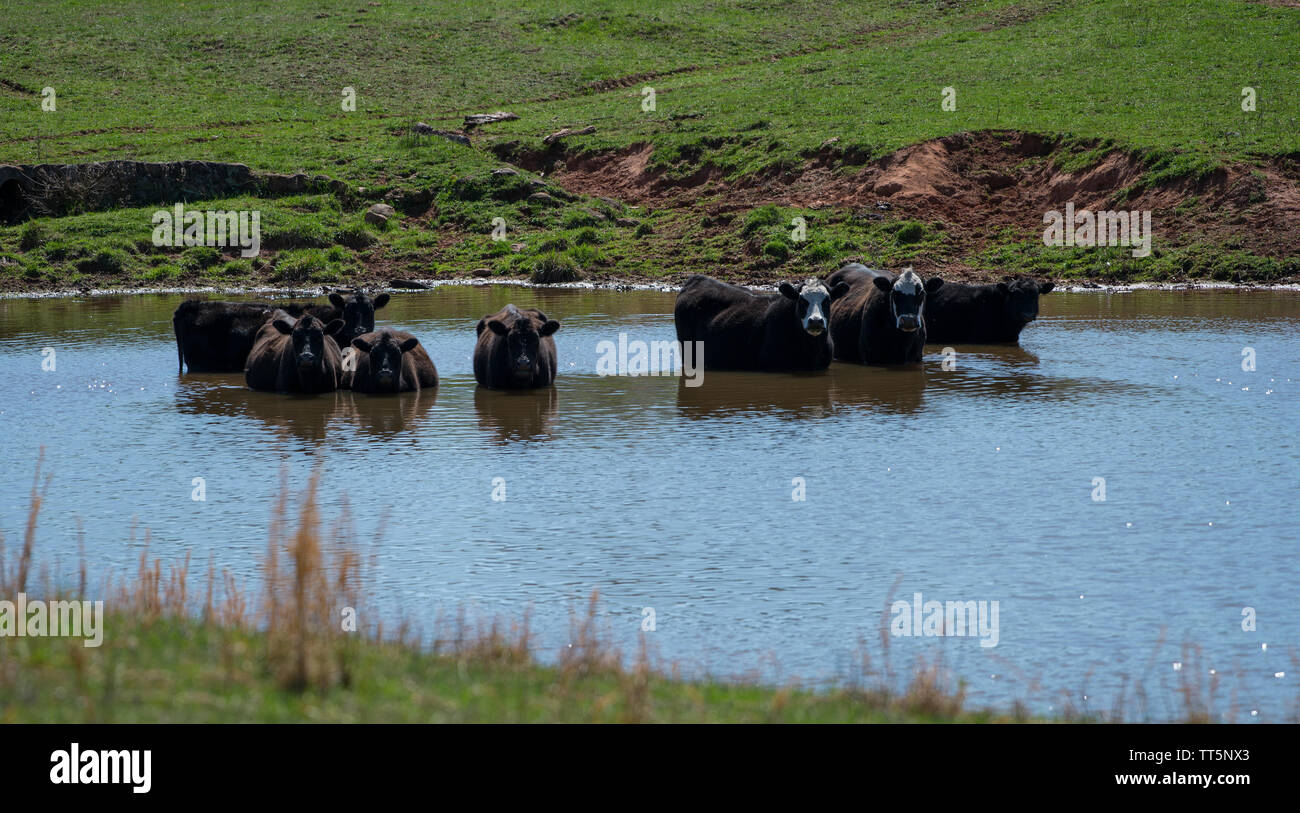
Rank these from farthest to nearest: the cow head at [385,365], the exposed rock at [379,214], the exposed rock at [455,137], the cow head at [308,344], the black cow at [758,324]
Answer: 1. the exposed rock at [455,137]
2. the exposed rock at [379,214]
3. the black cow at [758,324]
4. the cow head at [385,365]
5. the cow head at [308,344]

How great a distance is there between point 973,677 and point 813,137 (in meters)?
36.1

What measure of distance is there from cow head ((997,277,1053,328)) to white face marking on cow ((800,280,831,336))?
4026 mm

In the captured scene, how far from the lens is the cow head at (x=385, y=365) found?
19.2 meters

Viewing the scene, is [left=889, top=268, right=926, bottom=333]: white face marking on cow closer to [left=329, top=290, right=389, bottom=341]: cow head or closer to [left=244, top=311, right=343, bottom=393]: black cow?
[left=329, top=290, right=389, bottom=341]: cow head

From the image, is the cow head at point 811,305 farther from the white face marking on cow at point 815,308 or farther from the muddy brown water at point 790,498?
the muddy brown water at point 790,498

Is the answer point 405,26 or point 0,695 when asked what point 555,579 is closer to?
point 0,695

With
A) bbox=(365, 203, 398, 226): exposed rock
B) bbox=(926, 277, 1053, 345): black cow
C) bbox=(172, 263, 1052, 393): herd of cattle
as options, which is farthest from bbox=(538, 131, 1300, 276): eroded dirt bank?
bbox=(172, 263, 1052, 393): herd of cattle

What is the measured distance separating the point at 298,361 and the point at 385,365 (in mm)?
1135

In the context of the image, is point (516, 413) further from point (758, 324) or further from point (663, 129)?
point (663, 129)

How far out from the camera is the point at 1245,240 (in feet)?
104

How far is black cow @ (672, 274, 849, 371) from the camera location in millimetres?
21234

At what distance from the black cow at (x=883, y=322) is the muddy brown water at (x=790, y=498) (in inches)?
28.6
